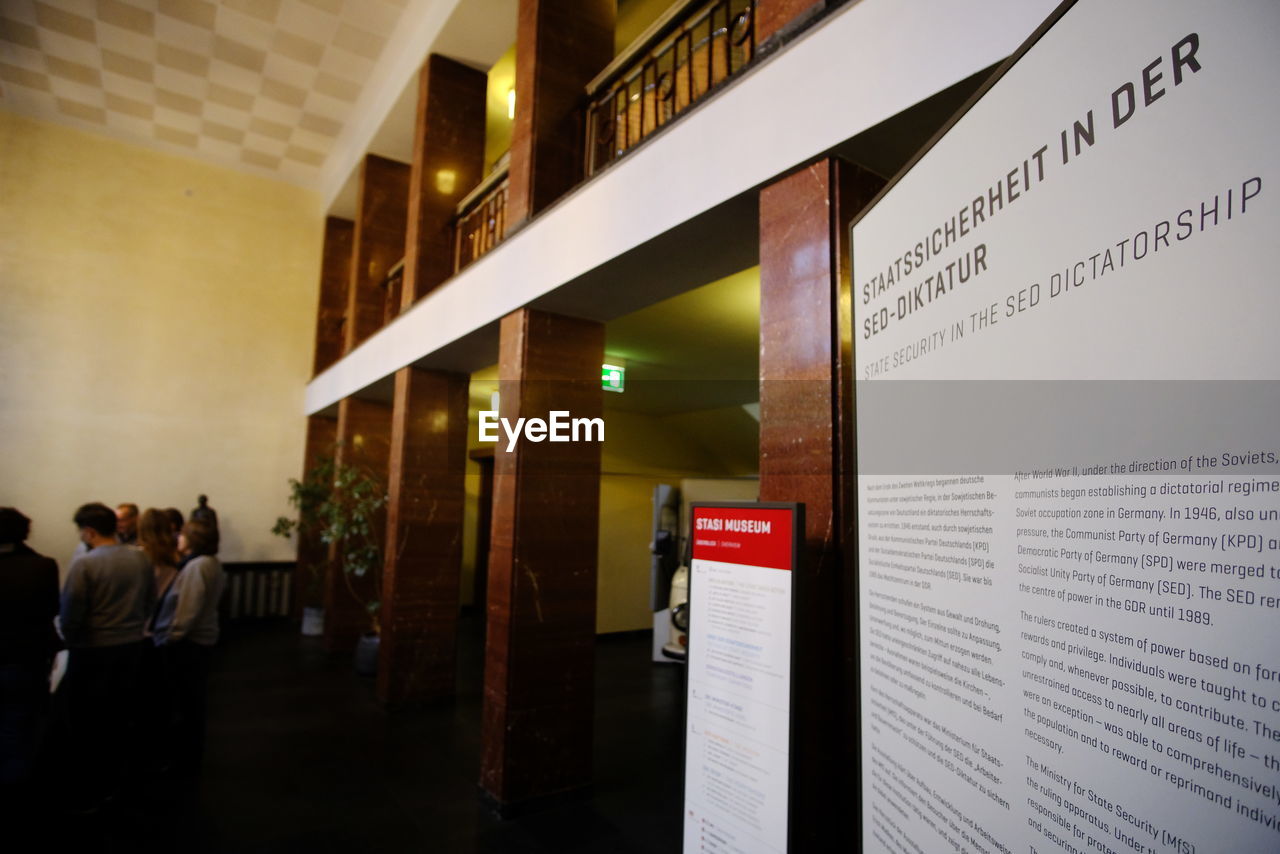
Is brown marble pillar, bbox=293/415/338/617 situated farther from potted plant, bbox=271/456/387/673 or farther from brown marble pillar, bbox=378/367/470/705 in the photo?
brown marble pillar, bbox=378/367/470/705

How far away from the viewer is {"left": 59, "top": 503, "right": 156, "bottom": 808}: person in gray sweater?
141 inches

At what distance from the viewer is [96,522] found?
3.74 m

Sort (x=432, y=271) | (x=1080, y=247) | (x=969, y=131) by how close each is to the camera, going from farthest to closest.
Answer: (x=432, y=271) → (x=969, y=131) → (x=1080, y=247)

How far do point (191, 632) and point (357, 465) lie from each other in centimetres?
366

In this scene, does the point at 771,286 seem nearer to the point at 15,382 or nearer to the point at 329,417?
the point at 329,417

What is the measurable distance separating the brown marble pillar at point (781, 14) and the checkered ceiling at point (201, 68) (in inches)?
213

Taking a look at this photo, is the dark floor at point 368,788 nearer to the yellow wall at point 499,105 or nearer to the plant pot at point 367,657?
the plant pot at point 367,657

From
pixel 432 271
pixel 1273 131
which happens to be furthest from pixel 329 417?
pixel 1273 131

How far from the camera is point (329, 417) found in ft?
33.3

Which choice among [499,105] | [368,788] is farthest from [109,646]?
[499,105]

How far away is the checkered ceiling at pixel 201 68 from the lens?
687 centimetres

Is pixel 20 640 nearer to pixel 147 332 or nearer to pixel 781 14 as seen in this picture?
pixel 781 14

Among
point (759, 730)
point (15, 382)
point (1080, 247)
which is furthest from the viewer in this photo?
point (15, 382)

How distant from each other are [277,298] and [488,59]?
239 inches
